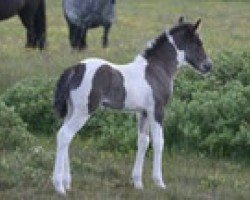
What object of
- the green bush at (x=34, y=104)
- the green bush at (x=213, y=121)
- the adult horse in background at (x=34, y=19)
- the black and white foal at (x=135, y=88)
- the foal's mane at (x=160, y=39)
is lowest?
the adult horse in background at (x=34, y=19)

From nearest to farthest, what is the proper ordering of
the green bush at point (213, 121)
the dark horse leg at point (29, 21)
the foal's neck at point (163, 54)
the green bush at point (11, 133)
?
the foal's neck at point (163, 54) < the green bush at point (11, 133) < the green bush at point (213, 121) < the dark horse leg at point (29, 21)

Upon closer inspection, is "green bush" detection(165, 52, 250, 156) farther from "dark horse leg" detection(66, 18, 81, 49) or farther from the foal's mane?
"dark horse leg" detection(66, 18, 81, 49)

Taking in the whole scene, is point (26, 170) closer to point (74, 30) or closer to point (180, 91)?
point (180, 91)

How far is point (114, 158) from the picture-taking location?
9.38 meters

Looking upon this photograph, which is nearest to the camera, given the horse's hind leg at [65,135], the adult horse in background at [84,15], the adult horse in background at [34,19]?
the horse's hind leg at [65,135]

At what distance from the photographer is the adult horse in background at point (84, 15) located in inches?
657

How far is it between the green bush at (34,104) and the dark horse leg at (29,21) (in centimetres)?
489

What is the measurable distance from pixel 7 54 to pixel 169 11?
57.8 ft

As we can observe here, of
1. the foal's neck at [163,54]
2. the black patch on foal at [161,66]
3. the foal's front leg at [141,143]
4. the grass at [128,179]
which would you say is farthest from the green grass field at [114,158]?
the foal's neck at [163,54]

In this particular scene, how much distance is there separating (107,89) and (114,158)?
82.8 inches

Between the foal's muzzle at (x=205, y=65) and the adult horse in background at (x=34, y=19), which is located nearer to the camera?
the foal's muzzle at (x=205, y=65)

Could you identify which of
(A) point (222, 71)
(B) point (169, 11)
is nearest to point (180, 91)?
(A) point (222, 71)

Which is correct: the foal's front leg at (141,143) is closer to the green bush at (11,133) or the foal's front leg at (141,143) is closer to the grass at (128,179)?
the grass at (128,179)

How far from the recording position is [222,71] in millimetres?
12250
